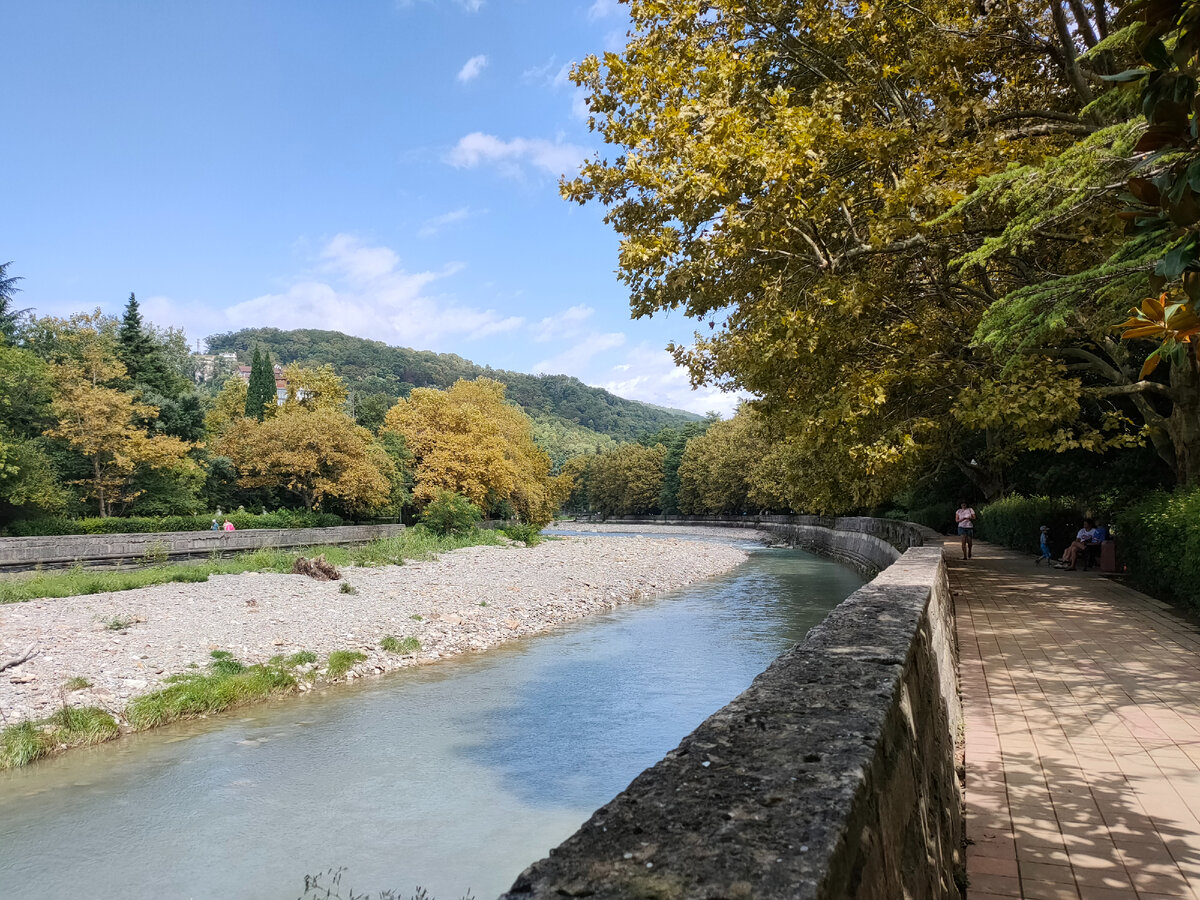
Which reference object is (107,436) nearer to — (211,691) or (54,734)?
(211,691)

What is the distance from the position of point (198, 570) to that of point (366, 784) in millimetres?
17075

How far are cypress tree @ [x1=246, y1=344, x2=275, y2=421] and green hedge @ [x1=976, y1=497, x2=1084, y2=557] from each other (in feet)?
A: 134

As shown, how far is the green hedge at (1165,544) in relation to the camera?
33.1 feet

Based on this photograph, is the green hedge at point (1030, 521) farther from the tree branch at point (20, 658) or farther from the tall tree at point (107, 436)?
the tall tree at point (107, 436)

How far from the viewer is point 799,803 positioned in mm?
1869

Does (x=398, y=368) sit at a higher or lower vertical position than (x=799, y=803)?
higher

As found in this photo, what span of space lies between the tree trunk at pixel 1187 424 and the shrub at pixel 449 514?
3216 cm

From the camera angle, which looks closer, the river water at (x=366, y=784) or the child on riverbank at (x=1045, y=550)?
the river water at (x=366, y=784)

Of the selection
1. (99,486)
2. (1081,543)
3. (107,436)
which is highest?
(107,436)

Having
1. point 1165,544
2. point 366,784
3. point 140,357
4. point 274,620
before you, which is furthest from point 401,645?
point 140,357

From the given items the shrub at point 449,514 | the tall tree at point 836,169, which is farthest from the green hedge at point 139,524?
the tall tree at point 836,169

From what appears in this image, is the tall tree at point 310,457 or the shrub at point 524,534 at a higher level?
the tall tree at point 310,457

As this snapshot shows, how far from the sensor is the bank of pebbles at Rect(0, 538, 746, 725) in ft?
38.7

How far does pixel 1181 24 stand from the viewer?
1.53m
